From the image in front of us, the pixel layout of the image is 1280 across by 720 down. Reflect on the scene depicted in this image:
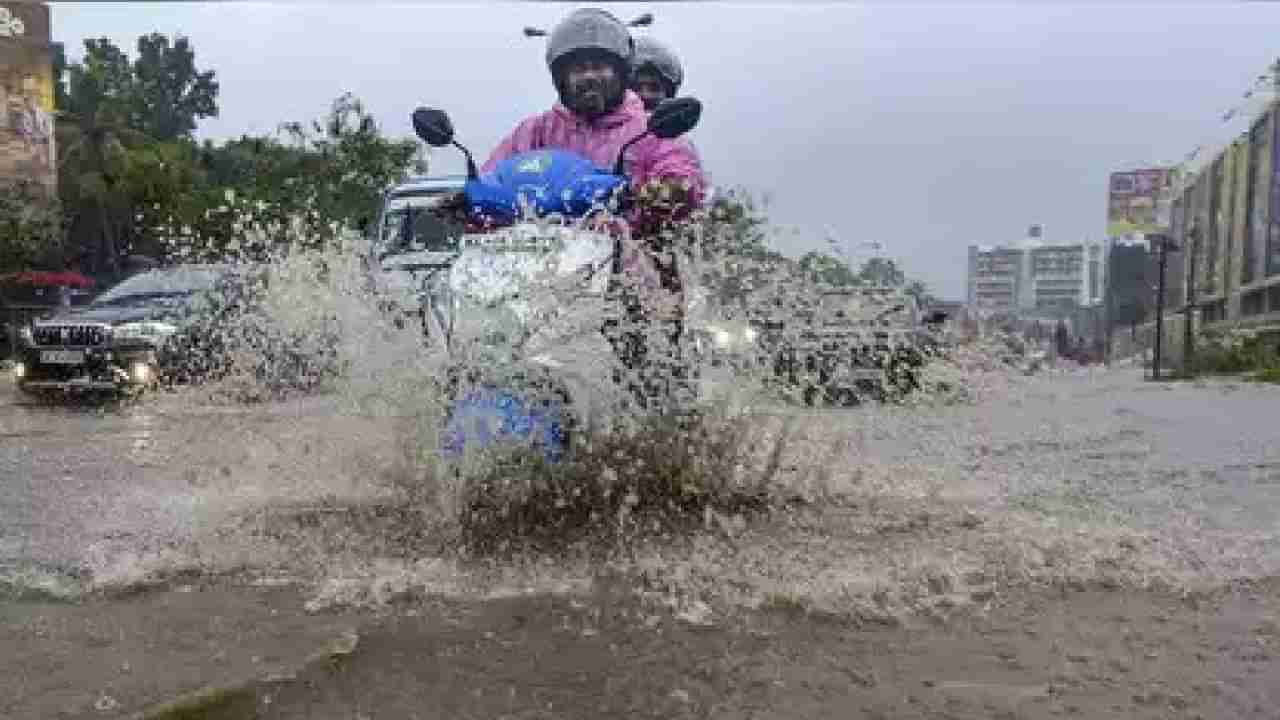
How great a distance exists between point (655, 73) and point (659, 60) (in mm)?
117

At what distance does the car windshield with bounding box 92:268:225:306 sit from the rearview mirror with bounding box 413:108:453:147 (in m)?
7.94

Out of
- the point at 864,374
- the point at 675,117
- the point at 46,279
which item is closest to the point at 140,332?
the point at 864,374

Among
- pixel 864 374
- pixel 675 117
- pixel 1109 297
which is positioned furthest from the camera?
pixel 1109 297

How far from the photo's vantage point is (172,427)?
8672 mm

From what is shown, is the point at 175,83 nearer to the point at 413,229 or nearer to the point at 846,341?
the point at 413,229

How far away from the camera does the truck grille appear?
1139 centimetres

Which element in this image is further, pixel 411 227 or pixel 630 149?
pixel 411 227

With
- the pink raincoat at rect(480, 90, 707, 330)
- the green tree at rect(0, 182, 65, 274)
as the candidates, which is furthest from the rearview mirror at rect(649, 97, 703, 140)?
the green tree at rect(0, 182, 65, 274)

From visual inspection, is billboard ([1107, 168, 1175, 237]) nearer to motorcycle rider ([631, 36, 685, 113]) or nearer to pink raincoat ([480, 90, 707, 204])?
motorcycle rider ([631, 36, 685, 113])

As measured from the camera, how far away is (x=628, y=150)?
15.7 ft

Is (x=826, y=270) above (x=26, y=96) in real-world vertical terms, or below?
below

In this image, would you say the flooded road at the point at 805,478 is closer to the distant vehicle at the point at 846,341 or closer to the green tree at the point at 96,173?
the distant vehicle at the point at 846,341

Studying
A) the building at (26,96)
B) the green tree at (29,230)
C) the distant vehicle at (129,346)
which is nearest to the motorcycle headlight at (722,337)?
the distant vehicle at (129,346)

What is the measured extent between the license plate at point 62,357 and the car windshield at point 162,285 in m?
0.91
